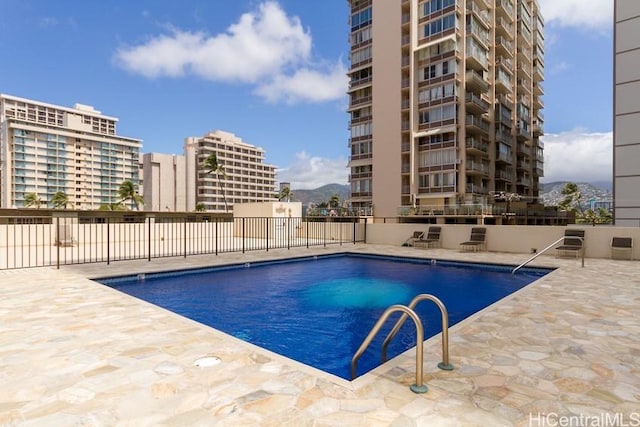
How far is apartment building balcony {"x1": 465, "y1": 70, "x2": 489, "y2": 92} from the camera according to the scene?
1302 inches

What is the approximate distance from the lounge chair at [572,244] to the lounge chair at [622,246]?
2.99 feet

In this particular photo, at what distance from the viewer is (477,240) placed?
15320 millimetres

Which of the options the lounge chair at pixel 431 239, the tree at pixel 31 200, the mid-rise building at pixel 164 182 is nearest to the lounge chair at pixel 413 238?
the lounge chair at pixel 431 239

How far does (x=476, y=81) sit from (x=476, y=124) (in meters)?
3.92

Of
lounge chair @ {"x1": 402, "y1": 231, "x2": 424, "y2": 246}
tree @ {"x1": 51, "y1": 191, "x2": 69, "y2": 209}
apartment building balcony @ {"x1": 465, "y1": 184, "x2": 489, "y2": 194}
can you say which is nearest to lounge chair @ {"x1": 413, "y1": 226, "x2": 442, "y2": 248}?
lounge chair @ {"x1": 402, "y1": 231, "x2": 424, "y2": 246}

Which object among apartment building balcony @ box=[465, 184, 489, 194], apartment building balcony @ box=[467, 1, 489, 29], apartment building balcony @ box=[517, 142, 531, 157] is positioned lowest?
apartment building balcony @ box=[465, 184, 489, 194]

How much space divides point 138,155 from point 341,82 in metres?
89.3

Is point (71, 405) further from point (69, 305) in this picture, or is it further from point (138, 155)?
point (138, 155)

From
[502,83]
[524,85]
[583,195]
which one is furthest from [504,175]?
[583,195]

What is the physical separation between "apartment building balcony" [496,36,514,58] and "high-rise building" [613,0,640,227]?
2551cm

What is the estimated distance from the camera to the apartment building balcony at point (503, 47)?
127 feet

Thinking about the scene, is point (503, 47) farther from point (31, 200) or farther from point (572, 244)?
point (31, 200)

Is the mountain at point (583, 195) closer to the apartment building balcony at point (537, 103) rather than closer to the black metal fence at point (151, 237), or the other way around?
the apartment building balcony at point (537, 103)

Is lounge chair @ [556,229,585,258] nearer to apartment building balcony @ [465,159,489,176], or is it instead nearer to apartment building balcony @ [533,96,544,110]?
apartment building balcony @ [465,159,489,176]
